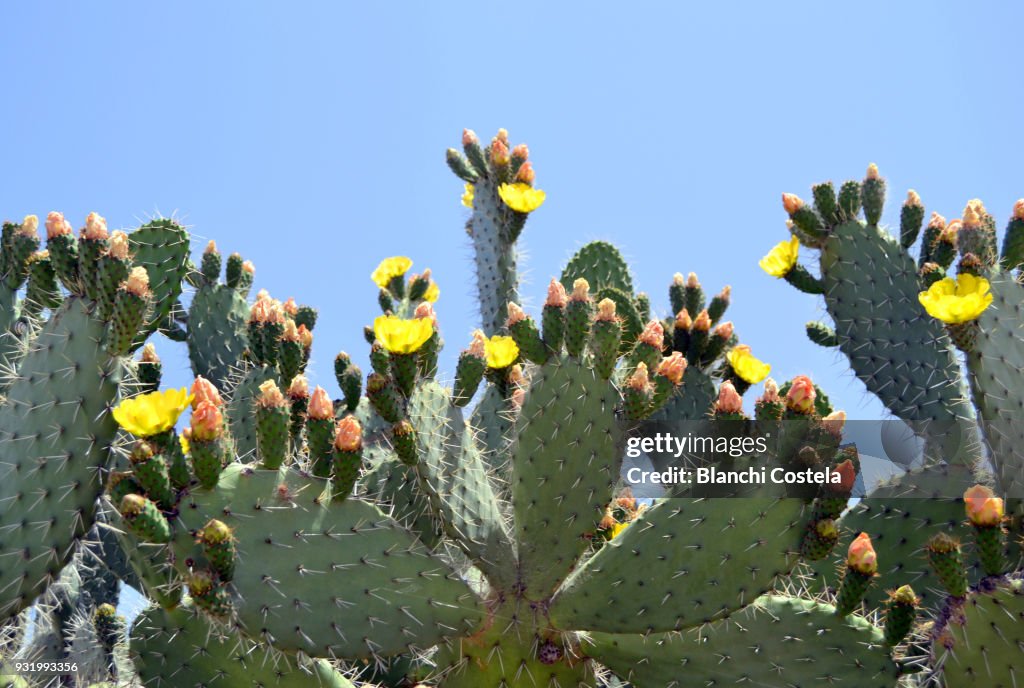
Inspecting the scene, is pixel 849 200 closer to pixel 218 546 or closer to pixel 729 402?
pixel 729 402

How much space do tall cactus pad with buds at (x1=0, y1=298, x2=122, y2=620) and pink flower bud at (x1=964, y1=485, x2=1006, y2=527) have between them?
219 cm

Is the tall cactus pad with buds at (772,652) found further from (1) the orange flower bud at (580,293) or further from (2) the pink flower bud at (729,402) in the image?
(1) the orange flower bud at (580,293)

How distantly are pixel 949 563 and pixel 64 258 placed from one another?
247 centimetres

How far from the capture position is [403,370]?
2.65 m

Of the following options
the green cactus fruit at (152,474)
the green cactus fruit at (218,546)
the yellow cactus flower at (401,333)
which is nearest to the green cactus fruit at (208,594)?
the green cactus fruit at (218,546)

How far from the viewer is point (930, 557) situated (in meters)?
→ 2.56

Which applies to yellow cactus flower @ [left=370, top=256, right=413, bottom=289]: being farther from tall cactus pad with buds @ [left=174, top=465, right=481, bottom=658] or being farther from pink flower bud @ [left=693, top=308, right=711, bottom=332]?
tall cactus pad with buds @ [left=174, top=465, right=481, bottom=658]

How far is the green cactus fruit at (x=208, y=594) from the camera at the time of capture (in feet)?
6.87

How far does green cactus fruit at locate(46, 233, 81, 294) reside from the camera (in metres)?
2.79

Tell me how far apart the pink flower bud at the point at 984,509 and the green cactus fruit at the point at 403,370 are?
1456mm

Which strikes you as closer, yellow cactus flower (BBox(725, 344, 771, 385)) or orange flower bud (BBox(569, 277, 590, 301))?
orange flower bud (BBox(569, 277, 590, 301))

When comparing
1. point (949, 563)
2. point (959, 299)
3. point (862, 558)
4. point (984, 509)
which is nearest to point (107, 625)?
point (862, 558)

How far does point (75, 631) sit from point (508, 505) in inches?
81.1

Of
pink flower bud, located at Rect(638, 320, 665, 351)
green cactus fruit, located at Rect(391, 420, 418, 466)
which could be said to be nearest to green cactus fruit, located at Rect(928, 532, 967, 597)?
pink flower bud, located at Rect(638, 320, 665, 351)
